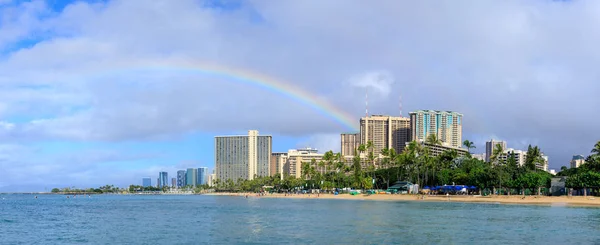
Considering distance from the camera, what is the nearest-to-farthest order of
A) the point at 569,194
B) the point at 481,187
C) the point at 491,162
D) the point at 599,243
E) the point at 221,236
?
the point at 599,243
the point at 221,236
the point at 569,194
the point at 481,187
the point at 491,162

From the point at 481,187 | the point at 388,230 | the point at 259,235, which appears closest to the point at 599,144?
the point at 481,187

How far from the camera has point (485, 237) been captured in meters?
44.7

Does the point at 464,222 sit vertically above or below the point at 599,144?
below

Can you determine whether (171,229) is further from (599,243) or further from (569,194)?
(569,194)

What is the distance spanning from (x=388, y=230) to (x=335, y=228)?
5.29m

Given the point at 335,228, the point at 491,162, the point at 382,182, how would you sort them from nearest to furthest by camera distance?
1. the point at 335,228
2. the point at 491,162
3. the point at 382,182

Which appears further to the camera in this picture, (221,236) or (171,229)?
(171,229)

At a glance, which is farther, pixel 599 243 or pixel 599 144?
pixel 599 144

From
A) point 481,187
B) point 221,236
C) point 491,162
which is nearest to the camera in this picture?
point 221,236

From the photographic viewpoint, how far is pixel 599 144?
121500 millimetres

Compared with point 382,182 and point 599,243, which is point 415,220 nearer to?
point 599,243

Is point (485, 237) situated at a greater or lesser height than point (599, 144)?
lesser

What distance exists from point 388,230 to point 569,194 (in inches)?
3292

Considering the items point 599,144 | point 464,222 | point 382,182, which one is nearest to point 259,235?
point 464,222
